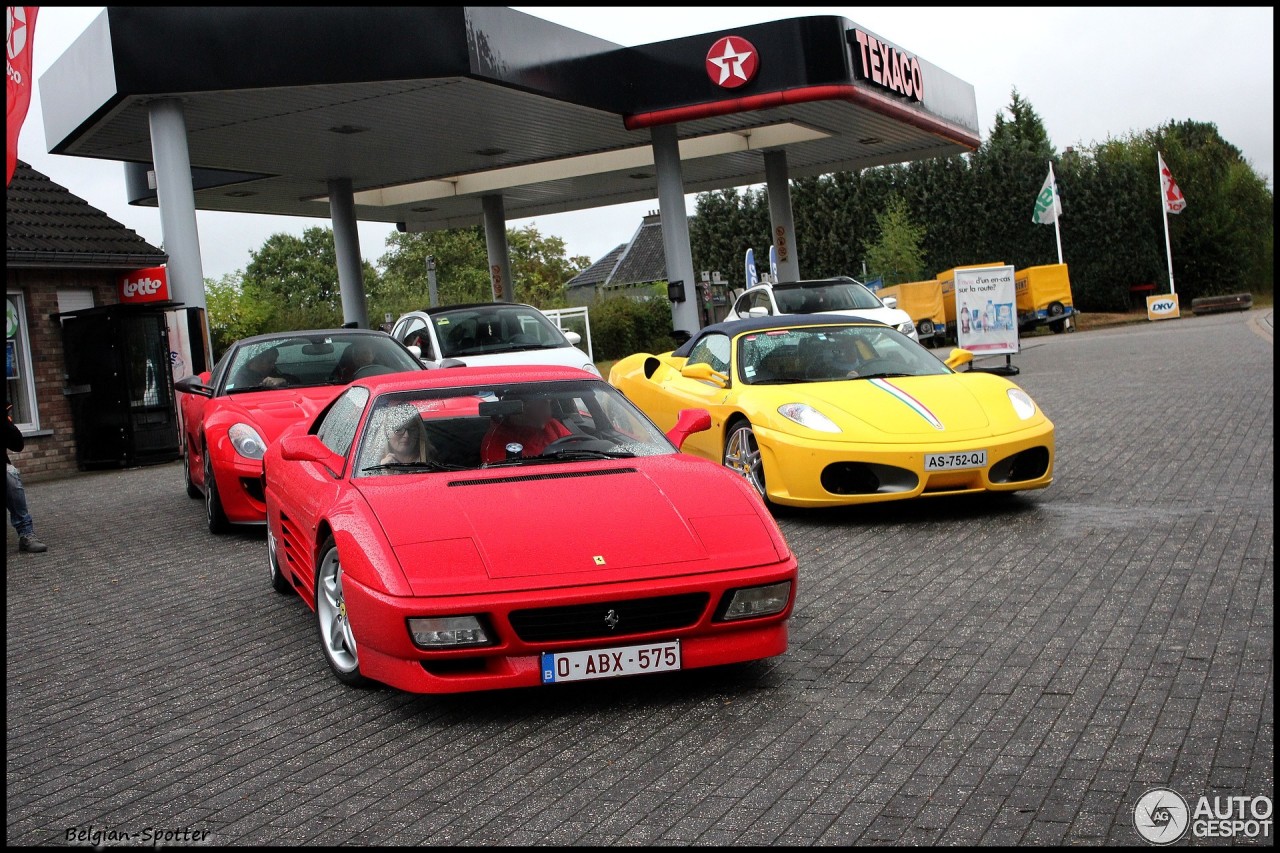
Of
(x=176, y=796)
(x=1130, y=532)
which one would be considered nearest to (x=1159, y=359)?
(x=1130, y=532)

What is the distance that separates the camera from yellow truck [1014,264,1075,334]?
39188mm

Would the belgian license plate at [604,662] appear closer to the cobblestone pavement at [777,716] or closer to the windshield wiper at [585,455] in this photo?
the cobblestone pavement at [777,716]

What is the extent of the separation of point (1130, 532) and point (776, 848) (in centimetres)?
482

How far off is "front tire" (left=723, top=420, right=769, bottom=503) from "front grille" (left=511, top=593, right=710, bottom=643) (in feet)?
13.0

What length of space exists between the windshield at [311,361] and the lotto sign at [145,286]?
25.1 feet

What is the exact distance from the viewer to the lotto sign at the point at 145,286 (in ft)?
58.0

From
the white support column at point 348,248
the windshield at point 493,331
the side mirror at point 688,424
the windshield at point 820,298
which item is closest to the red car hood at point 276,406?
the side mirror at point 688,424

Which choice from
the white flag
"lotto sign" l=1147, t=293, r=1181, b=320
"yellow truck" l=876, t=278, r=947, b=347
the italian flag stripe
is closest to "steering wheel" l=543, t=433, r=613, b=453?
the italian flag stripe

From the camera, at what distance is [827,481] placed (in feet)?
27.0

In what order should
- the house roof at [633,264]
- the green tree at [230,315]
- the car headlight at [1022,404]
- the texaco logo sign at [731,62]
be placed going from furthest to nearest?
the house roof at [633,264], the green tree at [230,315], the texaco logo sign at [731,62], the car headlight at [1022,404]

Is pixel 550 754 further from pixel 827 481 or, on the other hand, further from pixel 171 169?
pixel 171 169

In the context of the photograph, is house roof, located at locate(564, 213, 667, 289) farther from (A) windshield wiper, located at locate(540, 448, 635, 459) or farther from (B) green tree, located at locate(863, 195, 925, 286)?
(A) windshield wiper, located at locate(540, 448, 635, 459)

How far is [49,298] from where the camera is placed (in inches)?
696

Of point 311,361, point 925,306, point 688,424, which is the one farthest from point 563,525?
point 925,306
